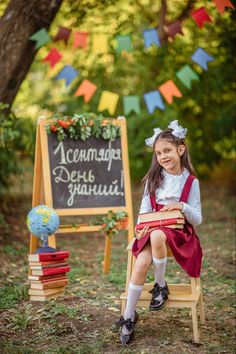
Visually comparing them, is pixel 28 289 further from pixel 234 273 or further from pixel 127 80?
pixel 127 80

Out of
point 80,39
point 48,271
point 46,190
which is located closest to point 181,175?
point 48,271

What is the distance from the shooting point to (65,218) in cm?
868

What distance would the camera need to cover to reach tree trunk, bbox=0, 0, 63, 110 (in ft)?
19.5

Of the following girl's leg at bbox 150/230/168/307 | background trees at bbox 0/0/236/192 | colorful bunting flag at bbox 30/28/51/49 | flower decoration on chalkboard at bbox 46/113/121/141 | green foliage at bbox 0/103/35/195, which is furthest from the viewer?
background trees at bbox 0/0/236/192

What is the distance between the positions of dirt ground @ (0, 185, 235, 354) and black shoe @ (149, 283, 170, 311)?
210 millimetres

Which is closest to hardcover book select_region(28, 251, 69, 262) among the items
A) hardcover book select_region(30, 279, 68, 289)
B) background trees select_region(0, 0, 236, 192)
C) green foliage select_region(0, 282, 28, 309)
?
hardcover book select_region(30, 279, 68, 289)

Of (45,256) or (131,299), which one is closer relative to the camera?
(131,299)

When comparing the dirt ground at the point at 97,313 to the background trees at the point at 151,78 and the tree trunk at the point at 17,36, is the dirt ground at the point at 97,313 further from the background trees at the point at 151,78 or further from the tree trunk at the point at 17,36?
the background trees at the point at 151,78

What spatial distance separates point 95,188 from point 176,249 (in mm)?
1943

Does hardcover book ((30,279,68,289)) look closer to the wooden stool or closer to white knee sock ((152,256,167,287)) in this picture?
the wooden stool

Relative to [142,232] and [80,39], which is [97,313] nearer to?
[142,232]

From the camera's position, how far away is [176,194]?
12.2 feet

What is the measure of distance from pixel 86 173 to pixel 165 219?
1938mm

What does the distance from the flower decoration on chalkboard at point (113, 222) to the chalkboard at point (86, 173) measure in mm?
114
